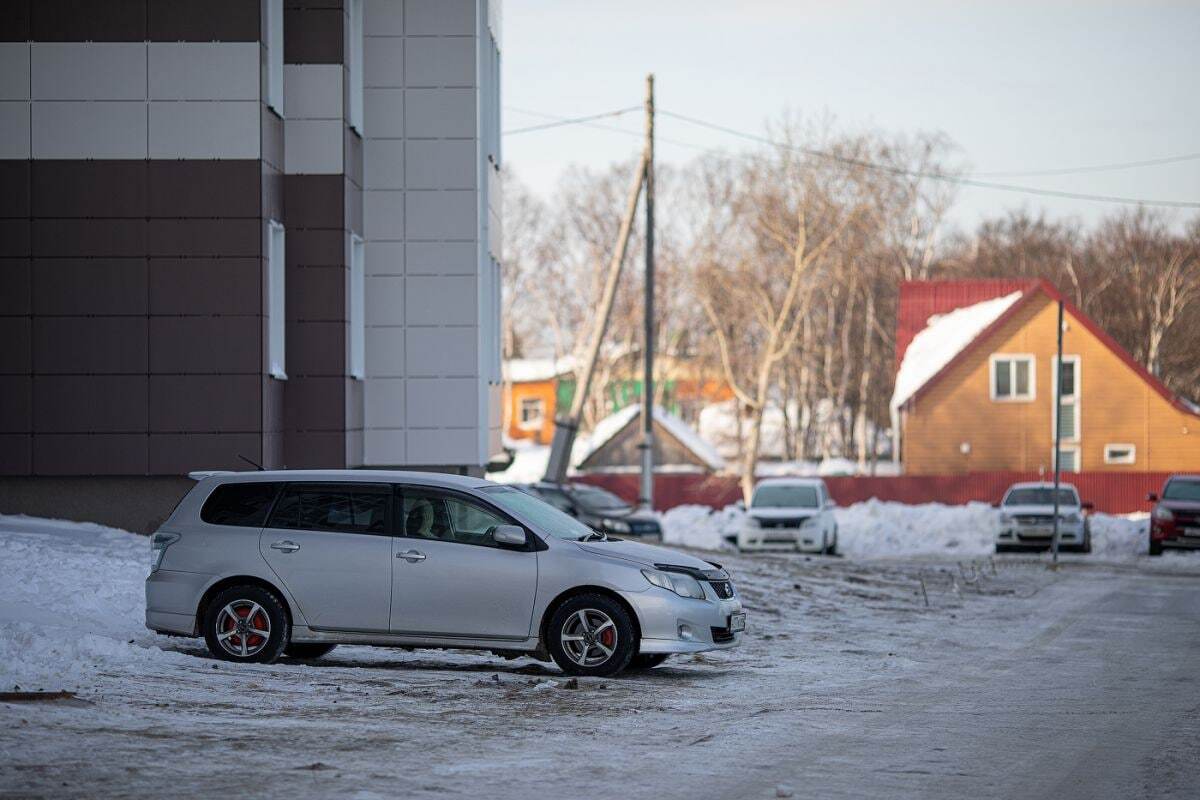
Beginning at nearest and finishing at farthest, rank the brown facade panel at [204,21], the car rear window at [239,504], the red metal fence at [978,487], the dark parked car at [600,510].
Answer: the car rear window at [239,504] → the brown facade panel at [204,21] → the dark parked car at [600,510] → the red metal fence at [978,487]

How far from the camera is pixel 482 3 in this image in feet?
86.9

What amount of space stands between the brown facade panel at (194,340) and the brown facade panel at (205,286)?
12cm

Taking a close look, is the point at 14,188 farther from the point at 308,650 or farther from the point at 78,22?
the point at 308,650

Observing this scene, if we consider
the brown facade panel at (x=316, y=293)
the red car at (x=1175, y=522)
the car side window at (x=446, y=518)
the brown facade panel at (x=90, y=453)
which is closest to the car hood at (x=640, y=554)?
the car side window at (x=446, y=518)

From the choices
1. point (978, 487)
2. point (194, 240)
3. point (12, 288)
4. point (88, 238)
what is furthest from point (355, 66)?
point (978, 487)

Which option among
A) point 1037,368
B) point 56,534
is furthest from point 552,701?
point 1037,368

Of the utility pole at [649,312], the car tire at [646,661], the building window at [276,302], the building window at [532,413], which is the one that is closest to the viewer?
the car tire at [646,661]

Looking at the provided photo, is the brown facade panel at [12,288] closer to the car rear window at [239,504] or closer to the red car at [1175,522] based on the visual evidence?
the car rear window at [239,504]

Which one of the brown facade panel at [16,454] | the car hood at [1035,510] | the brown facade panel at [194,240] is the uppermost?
the brown facade panel at [194,240]

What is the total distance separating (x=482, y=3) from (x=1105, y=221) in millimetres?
59258

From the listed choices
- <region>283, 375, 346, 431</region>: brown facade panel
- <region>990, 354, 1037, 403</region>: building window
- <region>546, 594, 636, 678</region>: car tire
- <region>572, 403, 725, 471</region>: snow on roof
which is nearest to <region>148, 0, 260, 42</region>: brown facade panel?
<region>283, 375, 346, 431</region>: brown facade panel

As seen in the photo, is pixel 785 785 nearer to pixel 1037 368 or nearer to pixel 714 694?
pixel 714 694

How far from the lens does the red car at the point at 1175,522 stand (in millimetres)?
35500

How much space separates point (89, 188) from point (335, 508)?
9.33 metres
